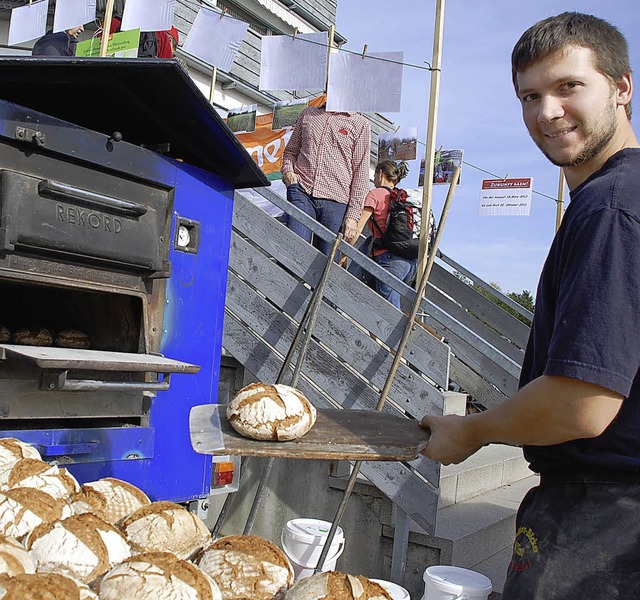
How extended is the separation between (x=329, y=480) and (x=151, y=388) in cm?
217

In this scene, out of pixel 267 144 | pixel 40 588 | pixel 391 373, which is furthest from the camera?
pixel 267 144

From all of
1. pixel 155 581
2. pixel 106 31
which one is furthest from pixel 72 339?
pixel 106 31

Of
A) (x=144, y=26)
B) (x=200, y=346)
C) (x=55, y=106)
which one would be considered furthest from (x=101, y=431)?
(x=144, y=26)

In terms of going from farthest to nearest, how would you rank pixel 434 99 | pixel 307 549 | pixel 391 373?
pixel 434 99, pixel 391 373, pixel 307 549

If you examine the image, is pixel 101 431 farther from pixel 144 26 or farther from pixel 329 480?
pixel 144 26

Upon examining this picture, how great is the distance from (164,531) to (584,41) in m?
1.66

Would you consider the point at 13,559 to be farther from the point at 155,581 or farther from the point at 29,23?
the point at 29,23

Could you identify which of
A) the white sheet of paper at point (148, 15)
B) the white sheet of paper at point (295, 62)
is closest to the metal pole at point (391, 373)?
the white sheet of paper at point (295, 62)

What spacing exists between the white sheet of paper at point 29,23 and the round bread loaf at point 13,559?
8.23 metres

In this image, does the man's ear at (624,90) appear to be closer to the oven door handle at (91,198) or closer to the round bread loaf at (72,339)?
the oven door handle at (91,198)

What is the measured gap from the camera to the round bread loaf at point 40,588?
1.16m

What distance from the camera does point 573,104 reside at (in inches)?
66.6

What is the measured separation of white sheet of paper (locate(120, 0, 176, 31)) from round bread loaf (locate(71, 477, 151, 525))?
572 centimetres

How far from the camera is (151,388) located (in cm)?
298
